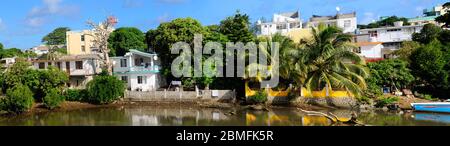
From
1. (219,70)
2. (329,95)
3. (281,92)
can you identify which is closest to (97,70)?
(219,70)

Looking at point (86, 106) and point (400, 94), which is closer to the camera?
point (400, 94)

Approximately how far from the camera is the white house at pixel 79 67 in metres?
32.3

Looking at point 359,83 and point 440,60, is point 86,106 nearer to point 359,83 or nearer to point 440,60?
point 359,83

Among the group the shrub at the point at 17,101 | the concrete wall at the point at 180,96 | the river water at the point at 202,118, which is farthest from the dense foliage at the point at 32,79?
the concrete wall at the point at 180,96

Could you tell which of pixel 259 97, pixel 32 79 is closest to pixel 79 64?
pixel 32 79

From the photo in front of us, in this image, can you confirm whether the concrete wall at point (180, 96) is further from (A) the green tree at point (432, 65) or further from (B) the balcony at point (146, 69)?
(A) the green tree at point (432, 65)

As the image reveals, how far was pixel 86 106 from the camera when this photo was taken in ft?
87.1

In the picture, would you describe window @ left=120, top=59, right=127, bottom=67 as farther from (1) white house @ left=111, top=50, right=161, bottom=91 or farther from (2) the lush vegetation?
(2) the lush vegetation

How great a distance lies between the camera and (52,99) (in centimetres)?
2511

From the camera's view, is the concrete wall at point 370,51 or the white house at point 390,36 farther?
the white house at point 390,36

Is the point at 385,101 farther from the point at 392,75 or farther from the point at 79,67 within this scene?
the point at 79,67

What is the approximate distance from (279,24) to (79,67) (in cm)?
2570

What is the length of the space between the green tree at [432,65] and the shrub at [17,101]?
73.6 feet

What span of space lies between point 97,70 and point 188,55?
924 centimetres
